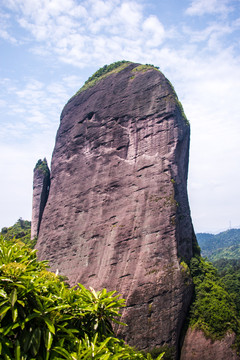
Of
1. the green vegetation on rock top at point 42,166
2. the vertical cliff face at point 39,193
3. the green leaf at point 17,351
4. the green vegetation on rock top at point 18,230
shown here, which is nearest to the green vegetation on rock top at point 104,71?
the green vegetation on rock top at point 42,166

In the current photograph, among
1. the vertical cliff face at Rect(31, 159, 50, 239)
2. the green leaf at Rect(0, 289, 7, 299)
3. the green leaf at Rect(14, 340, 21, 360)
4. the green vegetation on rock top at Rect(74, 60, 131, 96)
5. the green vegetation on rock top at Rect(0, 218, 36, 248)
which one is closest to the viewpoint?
the green leaf at Rect(14, 340, 21, 360)

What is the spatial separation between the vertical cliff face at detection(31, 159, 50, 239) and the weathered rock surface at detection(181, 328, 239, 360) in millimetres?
20916

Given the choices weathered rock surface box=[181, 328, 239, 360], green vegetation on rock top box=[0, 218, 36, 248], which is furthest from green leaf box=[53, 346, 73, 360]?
green vegetation on rock top box=[0, 218, 36, 248]

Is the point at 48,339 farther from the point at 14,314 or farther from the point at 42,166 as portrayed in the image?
the point at 42,166

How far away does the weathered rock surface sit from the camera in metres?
18.5

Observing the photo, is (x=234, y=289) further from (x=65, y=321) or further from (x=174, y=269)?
(x=65, y=321)

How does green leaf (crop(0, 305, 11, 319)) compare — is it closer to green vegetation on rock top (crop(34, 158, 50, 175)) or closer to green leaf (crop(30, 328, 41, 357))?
green leaf (crop(30, 328, 41, 357))

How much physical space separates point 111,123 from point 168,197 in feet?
35.6

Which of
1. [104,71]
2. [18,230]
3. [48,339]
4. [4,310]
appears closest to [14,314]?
[4,310]

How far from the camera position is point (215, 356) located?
1848 centimetres

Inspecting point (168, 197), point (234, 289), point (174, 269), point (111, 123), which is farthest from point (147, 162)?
point (234, 289)

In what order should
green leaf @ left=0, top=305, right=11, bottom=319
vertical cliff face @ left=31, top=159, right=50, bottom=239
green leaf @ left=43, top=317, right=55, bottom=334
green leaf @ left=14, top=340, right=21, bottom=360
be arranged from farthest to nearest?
vertical cliff face @ left=31, top=159, right=50, bottom=239 → green leaf @ left=43, top=317, right=55, bottom=334 → green leaf @ left=0, top=305, right=11, bottom=319 → green leaf @ left=14, top=340, right=21, bottom=360

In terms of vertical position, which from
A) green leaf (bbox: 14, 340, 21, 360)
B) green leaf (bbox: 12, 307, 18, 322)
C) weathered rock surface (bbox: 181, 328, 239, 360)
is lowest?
weathered rock surface (bbox: 181, 328, 239, 360)

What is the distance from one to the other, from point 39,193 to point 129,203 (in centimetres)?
1420
